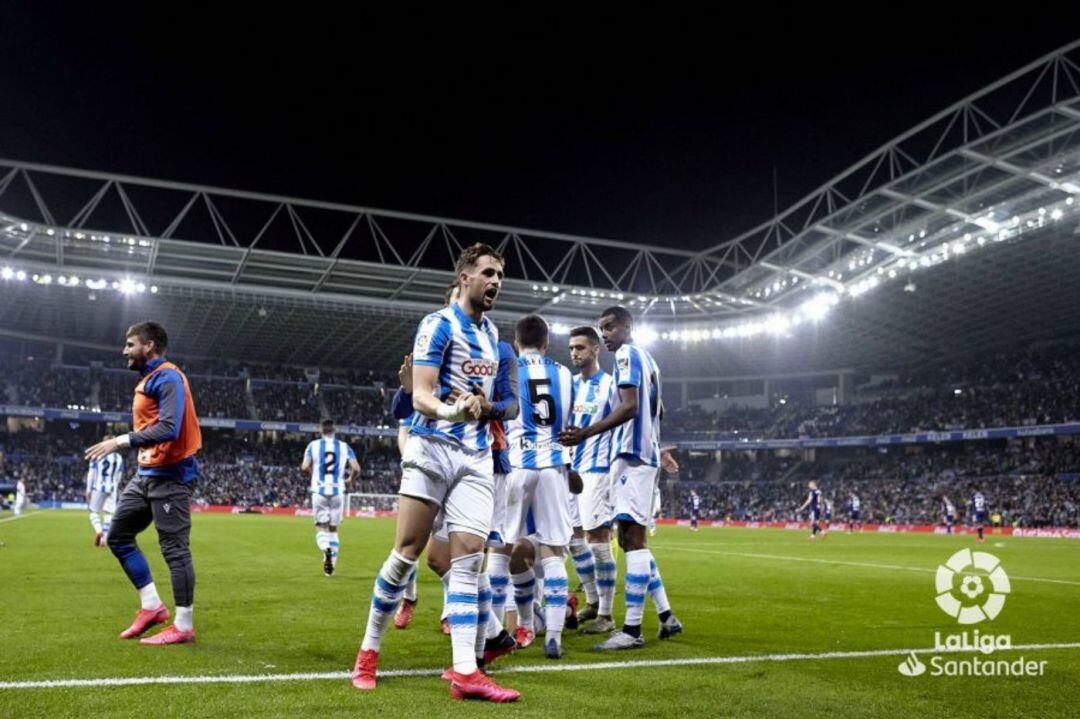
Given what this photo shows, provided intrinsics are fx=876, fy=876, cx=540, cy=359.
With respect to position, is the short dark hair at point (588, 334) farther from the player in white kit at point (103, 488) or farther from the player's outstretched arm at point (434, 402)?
the player in white kit at point (103, 488)

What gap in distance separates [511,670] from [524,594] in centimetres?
111

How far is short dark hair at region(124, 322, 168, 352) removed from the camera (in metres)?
7.04

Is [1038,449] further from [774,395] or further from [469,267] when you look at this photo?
[469,267]

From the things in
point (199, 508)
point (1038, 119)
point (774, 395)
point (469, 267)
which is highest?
point (1038, 119)

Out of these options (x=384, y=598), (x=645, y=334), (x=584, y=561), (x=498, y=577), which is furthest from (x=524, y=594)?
(x=645, y=334)

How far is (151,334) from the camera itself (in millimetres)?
7137

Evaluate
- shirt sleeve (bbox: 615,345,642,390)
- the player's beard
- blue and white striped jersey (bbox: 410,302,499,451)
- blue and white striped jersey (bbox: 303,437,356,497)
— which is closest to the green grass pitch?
blue and white striped jersey (bbox: 303,437,356,497)

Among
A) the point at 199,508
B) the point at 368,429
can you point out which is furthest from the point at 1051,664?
the point at 368,429

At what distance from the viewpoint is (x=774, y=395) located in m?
65.2

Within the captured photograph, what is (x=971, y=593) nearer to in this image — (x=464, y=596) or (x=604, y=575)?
(x=604, y=575)

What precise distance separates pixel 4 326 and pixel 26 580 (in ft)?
163

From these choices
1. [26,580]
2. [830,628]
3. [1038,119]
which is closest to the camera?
[830,628]

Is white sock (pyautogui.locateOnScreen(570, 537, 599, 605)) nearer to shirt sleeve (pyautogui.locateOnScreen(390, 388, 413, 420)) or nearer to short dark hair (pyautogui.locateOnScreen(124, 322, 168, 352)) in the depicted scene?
shirt sleeve (pyautogui.locateOnScreen(390, 388, 413, 420))

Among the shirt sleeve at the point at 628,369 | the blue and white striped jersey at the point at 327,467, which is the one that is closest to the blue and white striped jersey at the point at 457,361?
the shirt sleeve at the point at 628,369
